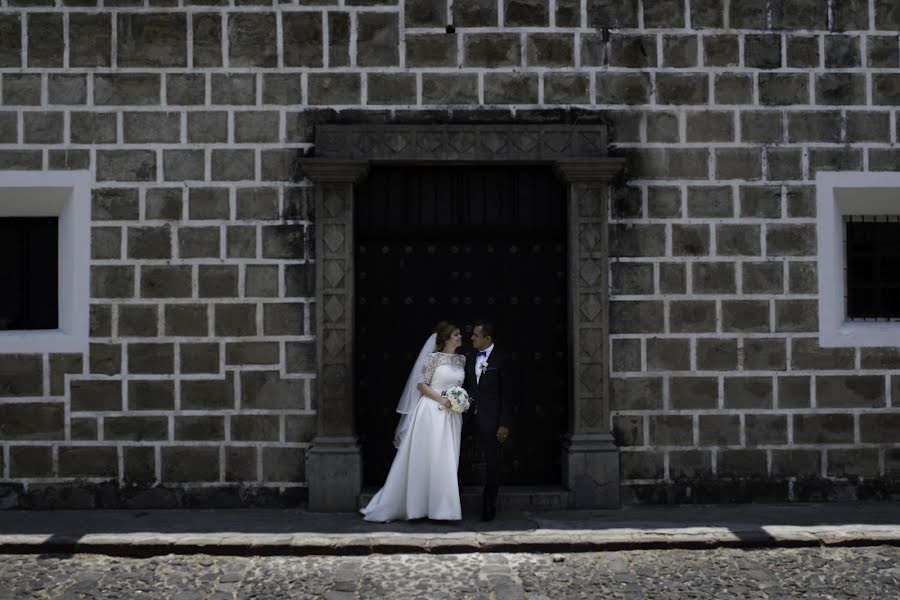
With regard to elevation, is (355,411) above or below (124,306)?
below

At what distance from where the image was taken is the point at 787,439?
9086 millimetres

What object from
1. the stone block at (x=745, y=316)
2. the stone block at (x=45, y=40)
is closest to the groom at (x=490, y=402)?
the stone block at (x=745, y=316)

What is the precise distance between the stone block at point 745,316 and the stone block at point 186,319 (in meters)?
4.66

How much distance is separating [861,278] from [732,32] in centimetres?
258

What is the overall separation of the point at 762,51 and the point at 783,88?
1.27ft

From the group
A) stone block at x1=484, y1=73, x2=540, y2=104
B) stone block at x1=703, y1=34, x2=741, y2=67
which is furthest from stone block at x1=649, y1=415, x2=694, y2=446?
stone block at x1=703, y1=34, x2=741, y2=67

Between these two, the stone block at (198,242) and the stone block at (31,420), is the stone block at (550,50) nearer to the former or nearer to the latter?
the stone block at (198,242)

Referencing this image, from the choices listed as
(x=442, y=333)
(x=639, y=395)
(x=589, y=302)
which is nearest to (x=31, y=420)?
(x=442, y=333)

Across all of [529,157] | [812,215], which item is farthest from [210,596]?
[812,215]

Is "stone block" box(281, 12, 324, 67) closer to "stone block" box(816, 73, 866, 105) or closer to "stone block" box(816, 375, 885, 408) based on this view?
"stone block" box(816, 73, 866, 105)

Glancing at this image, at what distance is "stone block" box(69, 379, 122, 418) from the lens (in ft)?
29.2

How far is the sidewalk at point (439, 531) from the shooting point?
24.6ft

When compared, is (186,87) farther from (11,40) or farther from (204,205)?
(11,40)

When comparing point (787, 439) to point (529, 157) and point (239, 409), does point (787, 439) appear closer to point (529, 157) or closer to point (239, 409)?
point (529, 157)
